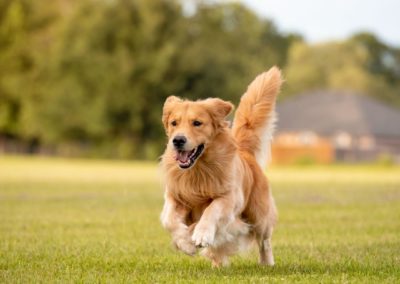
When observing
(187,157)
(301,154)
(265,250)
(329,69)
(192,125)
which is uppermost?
(329,69)

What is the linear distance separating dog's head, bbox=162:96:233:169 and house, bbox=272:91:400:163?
6055 cm

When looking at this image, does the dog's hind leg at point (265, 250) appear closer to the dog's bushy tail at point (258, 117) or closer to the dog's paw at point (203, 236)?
the dog's bushy tail at point (258, 117)

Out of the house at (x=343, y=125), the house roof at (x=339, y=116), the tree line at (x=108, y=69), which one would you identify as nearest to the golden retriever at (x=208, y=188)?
the tree line at (x=108, y=69)

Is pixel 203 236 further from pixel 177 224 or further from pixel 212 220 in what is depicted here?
pixel 177 224

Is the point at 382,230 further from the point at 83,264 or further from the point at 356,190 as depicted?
the point at 356,190

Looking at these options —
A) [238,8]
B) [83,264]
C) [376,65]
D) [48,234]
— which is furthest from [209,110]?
[376,65]

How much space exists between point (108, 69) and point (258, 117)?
52359 mm

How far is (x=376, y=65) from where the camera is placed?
112 meters

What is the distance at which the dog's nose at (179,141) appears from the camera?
753 centimetres

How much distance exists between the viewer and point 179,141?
7555 mm

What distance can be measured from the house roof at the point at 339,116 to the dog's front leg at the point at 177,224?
63.6m

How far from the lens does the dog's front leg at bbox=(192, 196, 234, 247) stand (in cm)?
731

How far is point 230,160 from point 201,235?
1.02 metres

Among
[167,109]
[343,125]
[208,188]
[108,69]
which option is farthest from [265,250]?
[343,125]
